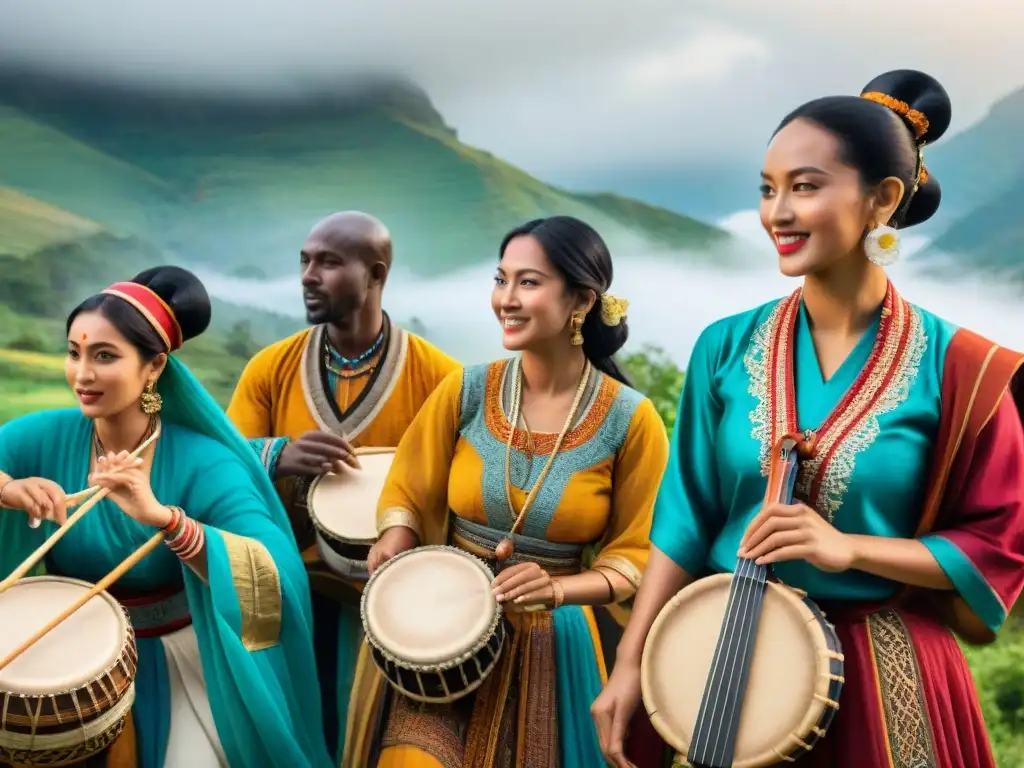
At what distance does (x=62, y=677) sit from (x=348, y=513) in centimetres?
99

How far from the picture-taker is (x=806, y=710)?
1897mm

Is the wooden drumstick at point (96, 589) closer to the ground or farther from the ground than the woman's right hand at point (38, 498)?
closer to the ground

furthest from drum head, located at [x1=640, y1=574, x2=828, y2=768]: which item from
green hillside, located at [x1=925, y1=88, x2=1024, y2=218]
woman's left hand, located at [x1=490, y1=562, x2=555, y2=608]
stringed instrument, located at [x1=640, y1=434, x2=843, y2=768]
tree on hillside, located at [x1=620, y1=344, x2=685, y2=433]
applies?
green hillside, located at [x1=925, y1=88, x2=1024, y2=218]

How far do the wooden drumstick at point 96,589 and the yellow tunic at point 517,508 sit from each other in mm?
529

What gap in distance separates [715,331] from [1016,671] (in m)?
2.59

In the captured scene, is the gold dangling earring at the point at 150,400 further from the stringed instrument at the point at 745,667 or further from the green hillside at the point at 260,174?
the green hillside at the point at 260,174

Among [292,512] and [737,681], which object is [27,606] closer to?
[292,512]

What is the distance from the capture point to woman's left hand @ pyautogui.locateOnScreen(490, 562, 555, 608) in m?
2.55

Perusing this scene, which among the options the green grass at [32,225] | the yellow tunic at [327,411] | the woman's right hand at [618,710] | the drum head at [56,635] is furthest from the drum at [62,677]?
the green grass at [32,225]

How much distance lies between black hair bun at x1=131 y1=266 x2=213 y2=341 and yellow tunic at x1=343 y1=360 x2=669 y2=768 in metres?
0.59

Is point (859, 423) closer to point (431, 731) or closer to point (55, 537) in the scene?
point (431, 731)

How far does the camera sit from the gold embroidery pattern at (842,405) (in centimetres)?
204

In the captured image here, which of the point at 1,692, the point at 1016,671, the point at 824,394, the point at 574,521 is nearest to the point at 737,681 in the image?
the point at 824,394

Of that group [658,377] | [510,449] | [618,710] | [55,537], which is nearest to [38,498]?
[55,537]
